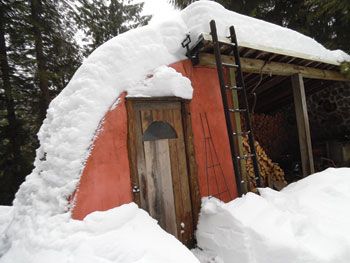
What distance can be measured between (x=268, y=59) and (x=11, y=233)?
16.8 feet

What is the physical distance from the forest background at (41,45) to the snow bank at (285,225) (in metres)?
4.37

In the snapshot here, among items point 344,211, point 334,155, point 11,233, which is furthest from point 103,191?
point 334,155

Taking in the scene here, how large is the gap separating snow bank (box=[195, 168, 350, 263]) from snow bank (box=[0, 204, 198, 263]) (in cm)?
89

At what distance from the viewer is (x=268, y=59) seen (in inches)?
162

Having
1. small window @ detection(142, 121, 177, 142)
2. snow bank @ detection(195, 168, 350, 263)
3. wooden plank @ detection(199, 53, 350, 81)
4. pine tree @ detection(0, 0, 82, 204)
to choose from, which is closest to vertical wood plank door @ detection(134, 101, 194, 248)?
small window @ detection(142, 121, 177, 142)

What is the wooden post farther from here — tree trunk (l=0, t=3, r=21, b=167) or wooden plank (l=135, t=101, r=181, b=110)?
tree trunk (l=0, t=3, r=21, b=167)

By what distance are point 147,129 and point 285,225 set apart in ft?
7.06

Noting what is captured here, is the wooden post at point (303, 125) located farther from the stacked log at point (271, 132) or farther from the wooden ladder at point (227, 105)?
the stacked log at point (271, 132)

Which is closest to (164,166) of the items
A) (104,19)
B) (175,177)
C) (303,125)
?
(175,177)

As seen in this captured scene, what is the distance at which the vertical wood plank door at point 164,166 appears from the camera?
2883 mm

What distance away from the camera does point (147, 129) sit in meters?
2.96

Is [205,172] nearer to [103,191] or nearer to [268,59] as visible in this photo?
[103,191]

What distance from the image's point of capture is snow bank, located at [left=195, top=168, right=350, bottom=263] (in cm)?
207

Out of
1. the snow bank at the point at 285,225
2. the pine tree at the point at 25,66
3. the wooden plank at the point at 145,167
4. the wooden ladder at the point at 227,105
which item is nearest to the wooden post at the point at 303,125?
the snow bank at the point at 285,225
